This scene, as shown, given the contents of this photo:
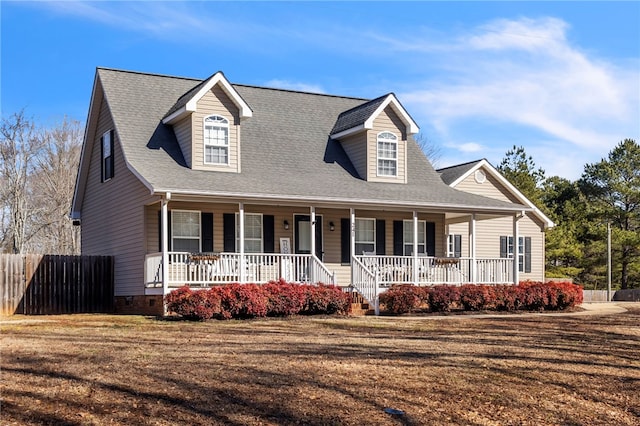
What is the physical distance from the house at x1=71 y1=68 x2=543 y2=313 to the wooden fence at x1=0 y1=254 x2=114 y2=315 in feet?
2.07

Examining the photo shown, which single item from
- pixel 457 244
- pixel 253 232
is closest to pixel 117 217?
pixel 253 232

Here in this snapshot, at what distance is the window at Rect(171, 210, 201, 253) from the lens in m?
21.6

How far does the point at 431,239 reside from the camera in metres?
26.0

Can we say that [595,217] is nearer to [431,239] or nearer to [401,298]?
[431,239]

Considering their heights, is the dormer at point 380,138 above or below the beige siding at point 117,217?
above

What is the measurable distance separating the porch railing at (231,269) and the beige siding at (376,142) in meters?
4.36

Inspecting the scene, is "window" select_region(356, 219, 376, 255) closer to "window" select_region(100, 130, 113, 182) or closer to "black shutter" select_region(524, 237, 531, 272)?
"window" select_region(100, 130, 113, 182)

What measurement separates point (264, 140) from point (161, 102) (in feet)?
11.1

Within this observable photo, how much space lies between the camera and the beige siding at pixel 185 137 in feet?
71.9

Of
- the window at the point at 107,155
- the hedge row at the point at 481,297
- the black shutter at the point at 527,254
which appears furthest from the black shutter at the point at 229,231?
the black shutter at the point at 527,254

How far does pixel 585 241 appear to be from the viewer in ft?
154

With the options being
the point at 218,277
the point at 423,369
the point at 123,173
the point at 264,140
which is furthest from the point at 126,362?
the point at 264,140

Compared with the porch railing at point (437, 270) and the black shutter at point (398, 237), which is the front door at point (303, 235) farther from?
the black shutter at point (398, 237)

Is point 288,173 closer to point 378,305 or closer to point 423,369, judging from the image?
point 378,305
